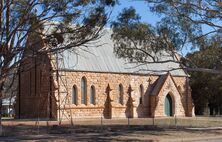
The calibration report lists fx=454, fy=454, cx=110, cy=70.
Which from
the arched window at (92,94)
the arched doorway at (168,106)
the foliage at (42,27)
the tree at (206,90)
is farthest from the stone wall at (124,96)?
the foliage at (42,27)

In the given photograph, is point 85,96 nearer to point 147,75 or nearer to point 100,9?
point 147,75

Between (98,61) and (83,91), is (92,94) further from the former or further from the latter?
(98,61)

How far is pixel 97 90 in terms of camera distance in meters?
48.9

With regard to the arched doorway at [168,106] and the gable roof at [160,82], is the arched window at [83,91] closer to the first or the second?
the gable roof at [160,82]

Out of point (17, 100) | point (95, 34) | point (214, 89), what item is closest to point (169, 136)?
point (95, 34)

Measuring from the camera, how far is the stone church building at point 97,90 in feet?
150

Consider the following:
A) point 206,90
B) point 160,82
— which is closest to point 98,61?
point 160,82

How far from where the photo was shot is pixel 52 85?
4528 cm

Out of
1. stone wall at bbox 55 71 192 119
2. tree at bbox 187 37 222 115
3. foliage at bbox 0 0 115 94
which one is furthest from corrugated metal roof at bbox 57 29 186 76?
foliage at bbox 0 0 115 94

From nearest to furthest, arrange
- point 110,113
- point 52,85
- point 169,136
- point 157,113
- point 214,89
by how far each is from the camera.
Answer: point 169,136 < point 52,85 < point 110,113 < point 157,113 < point 214,89

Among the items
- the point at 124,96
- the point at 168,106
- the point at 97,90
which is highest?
the point at 97,90

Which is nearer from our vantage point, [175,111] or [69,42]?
[69,42]

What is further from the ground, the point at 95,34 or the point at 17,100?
the point at 95,34

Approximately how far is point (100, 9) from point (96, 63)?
25.6m
